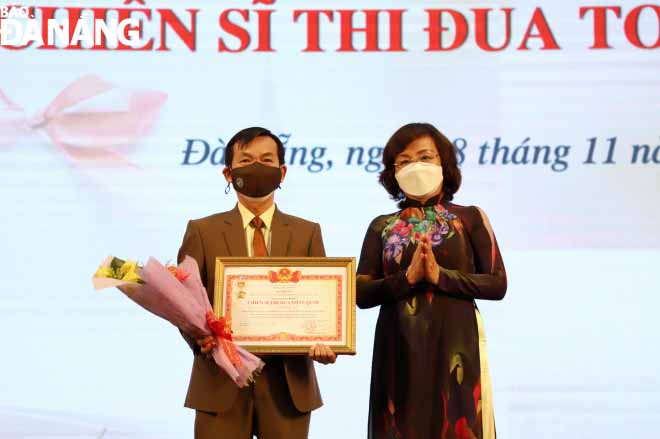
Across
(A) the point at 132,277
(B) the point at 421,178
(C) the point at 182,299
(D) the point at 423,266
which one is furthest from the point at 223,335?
(B) the point at 421,178

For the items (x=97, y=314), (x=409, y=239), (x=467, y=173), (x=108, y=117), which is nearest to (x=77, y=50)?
(x=108, y=117)

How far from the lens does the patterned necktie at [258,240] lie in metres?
2.94

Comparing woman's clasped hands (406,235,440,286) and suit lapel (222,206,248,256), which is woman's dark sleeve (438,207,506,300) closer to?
woman's clasped hands (406,235,440,286)

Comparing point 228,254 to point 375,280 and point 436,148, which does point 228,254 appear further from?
point 436,148

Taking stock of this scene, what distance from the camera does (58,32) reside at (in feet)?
14.0

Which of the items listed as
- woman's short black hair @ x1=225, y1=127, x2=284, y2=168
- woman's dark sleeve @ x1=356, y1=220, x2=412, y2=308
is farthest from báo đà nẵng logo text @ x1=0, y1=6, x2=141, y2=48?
woman's dark sleeve @ x1=356, y1=220, x2=412, y2=308

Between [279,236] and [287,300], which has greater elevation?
[279,236]

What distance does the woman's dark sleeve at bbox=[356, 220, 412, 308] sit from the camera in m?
2.88

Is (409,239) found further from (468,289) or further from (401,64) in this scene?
(401,64)

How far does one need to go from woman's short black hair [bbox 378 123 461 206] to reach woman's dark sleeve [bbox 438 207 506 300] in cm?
10

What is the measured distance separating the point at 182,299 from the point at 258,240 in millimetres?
A: 382

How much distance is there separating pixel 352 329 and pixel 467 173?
4.99ft

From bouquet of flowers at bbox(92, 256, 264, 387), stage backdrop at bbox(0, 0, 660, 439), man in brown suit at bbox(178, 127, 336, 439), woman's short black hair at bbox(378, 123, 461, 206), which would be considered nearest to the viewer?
bouquet of flowers at bbox(92, 256, 264, 387)

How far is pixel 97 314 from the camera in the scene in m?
4.07
